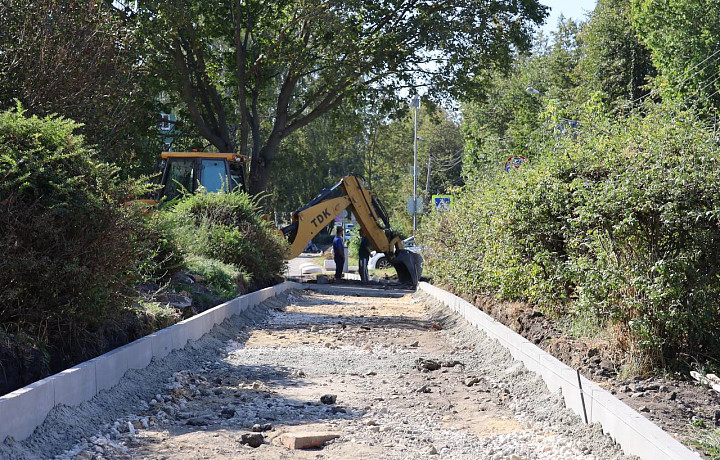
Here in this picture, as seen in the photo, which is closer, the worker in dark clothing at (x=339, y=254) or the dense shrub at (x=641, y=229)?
the dense shrub at (x=641, y=229)

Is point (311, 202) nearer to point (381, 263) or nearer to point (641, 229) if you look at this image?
point (381, 263)

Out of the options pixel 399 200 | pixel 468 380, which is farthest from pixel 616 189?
pixel 399 200

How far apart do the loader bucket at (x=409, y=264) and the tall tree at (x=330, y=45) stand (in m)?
5.86

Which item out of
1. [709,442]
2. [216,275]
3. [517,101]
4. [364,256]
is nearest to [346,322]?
[216,275]

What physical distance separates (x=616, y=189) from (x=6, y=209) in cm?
500

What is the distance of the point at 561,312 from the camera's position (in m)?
9.88

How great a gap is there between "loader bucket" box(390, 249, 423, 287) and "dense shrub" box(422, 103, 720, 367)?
17.0m

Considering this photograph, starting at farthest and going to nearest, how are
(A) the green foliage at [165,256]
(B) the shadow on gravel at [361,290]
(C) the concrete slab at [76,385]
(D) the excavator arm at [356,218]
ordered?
(D) the excavator arm at [356,218] → (B) the shadow on gravel at [361,290] → (A) the green foliage at [165,256] → (C) the concrete slab at [76,385]

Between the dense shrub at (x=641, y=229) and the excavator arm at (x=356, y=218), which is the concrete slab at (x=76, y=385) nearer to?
the dense shrub at (x=641, y=229)

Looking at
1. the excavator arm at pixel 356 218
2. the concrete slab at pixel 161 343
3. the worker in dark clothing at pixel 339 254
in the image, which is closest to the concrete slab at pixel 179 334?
the concrete slab at pixel 161 343

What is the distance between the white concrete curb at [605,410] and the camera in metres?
4.91

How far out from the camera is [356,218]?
26.4 meters

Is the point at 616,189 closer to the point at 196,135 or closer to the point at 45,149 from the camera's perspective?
the point at 45,149

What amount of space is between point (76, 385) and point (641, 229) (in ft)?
15.7
